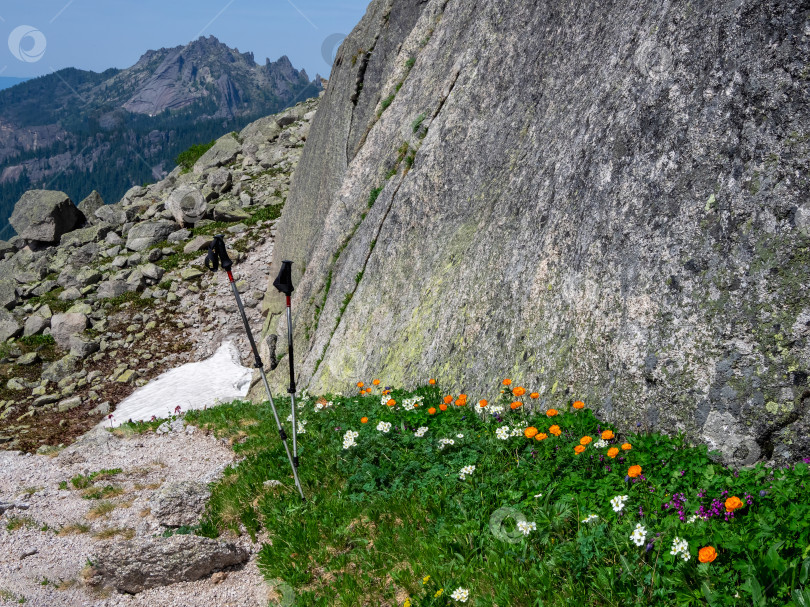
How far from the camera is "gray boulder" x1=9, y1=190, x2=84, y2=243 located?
4353 cm

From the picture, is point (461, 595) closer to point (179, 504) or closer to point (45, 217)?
point (179, 504)

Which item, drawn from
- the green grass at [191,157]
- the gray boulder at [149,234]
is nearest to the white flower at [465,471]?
the gray boulder at [149,234]

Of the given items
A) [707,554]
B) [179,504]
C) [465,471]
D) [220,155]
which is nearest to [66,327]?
[179,504]

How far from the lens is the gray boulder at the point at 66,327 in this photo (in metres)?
25.8

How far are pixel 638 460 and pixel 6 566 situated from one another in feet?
29.1

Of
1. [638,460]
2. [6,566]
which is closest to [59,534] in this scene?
[6,566]

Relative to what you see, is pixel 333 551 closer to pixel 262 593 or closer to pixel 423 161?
pixel 262 593

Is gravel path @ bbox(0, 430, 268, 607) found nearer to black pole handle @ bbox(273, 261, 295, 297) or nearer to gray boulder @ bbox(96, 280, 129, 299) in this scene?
black pole handle @ bbox(273, 261, 295, 297)

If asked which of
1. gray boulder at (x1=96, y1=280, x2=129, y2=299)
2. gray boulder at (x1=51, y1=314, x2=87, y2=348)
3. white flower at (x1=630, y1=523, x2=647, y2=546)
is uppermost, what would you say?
white flower at (x1=630, y1=523, x2=647, y2=546)

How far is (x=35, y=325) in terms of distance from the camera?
27.2m

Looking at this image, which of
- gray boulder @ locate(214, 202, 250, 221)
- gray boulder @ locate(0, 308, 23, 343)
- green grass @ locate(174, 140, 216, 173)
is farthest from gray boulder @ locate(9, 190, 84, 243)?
gray boulder @ locate(214, 202, 250, 221)

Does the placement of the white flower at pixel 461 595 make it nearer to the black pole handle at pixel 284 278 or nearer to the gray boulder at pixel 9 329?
the black pole handle at pixel 284 278

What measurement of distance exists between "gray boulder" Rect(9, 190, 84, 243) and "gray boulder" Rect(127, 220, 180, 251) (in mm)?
13695

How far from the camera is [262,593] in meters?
6.78
